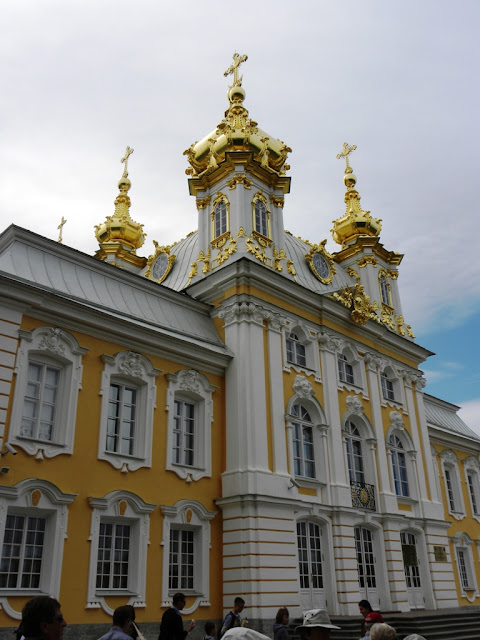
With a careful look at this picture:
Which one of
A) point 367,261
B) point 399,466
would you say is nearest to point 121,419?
point 399,466

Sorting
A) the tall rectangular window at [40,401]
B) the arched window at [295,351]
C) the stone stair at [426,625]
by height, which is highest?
the arched window at [295,351]

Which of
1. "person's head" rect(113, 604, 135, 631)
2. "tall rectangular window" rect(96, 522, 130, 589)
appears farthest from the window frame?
"person's head" rect(113, 604, 135, 631)

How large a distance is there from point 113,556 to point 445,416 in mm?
22246

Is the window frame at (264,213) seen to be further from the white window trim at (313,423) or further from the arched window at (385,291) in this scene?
the arched window at (385,291)

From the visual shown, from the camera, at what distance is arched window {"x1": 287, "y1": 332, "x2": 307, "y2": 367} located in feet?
66.9

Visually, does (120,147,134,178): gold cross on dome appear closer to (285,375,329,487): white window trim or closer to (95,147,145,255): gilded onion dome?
(95,147,145,255): gilded onion dome

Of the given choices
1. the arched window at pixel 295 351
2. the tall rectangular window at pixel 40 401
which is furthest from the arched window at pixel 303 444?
the tall rectangular window at pixel 40 401

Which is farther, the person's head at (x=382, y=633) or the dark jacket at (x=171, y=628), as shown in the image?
the dark jacket at (x=171, y=628)

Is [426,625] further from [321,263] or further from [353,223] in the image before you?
[353,223]

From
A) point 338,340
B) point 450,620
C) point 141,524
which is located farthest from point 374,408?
point 141,524

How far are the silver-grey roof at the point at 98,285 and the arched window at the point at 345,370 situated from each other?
529 centimetres

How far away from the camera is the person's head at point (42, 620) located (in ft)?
11.7

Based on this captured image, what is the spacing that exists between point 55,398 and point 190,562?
5.71 m

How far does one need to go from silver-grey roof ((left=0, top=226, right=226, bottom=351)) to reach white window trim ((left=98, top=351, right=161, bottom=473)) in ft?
4.08
